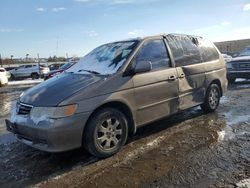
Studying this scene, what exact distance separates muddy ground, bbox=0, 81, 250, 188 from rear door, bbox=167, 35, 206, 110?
585 mm

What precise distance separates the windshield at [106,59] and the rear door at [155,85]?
0.23m

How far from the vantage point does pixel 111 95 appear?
4855 millimetres

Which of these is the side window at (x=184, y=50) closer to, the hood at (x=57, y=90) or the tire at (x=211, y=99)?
the tire at (x=211, y=99)

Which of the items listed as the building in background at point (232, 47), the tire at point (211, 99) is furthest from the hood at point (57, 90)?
the building in background at point (232, 47)

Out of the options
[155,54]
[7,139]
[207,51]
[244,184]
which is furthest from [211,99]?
[7,139]

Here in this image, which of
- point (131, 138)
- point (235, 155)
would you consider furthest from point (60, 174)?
point (235, 155)

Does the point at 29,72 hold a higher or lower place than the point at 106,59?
lower

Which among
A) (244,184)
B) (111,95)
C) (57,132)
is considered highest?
(111,95)

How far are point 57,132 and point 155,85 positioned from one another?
6.48ft

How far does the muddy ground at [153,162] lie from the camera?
4.00 m

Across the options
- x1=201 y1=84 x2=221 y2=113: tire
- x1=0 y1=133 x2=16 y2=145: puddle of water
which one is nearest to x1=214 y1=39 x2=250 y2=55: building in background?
x1=201 y1=84 x2=221 y2=113: tire

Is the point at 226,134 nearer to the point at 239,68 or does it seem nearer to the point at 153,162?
the point at 153,162

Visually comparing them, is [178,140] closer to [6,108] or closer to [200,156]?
[200,156]

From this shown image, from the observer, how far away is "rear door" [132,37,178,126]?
17.5ft
